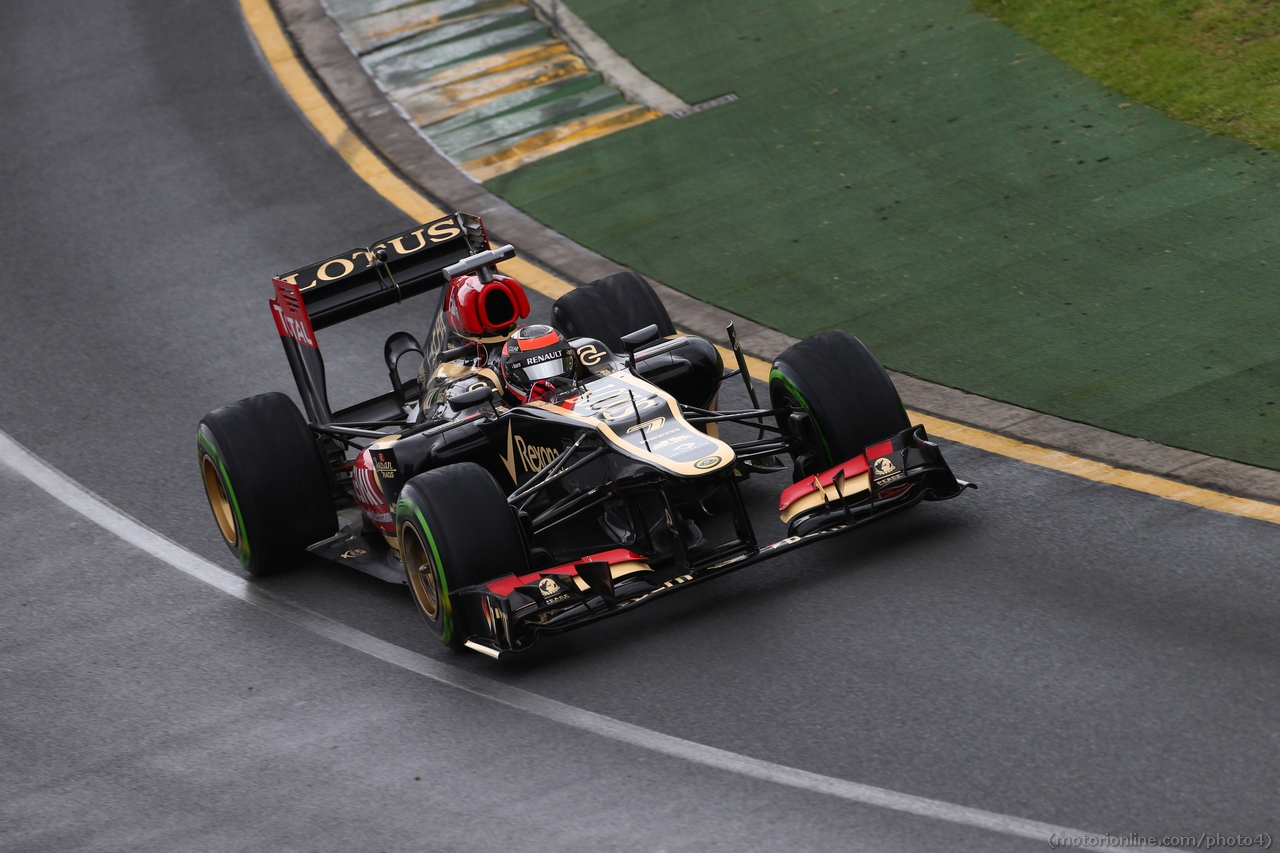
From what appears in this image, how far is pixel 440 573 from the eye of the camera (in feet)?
24.8

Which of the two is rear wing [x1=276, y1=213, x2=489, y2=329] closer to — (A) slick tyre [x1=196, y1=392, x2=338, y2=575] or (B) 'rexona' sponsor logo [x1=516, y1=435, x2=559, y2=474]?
(A) slick tyre [x1=196, y1=392, x2=338, y2=575]

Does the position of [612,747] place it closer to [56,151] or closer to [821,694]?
[821,694]

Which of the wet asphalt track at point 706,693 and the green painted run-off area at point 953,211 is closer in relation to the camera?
the wet asphalt track at point 706,693

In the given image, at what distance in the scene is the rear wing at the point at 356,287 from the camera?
9.91 metres

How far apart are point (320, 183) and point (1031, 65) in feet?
21.3

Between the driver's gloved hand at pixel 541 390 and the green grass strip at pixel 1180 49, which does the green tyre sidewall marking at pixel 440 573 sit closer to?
the driver's gloved hand at pixel 541 390

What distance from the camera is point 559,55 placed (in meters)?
15.9

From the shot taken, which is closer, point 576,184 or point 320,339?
point 320,339

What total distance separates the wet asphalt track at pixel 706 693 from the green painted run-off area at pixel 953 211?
1.28 m

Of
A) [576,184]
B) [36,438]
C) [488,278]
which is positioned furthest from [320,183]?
[488,278]

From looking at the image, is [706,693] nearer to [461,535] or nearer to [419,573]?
[461,535]

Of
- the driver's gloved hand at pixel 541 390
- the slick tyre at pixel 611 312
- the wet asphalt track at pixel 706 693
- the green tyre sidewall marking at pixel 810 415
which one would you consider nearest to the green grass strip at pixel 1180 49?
the wet asphalt track at pixel 706 693

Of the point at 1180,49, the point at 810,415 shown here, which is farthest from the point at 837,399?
the point at 1180,49

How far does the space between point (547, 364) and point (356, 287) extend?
6.69ft
